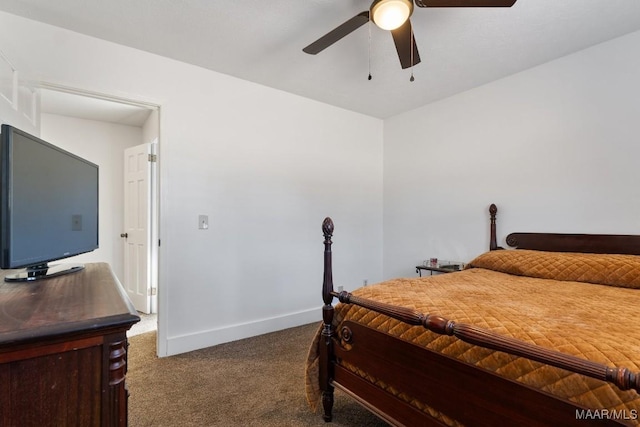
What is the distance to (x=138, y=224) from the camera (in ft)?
12.3

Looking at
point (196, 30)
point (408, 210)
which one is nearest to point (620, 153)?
point (408, 210)

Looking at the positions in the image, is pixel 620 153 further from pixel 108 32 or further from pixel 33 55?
pixel 33 55

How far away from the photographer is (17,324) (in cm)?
76

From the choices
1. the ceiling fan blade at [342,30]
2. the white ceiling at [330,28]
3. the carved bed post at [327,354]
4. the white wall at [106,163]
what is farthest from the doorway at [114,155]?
the carved bed post at [327,354]

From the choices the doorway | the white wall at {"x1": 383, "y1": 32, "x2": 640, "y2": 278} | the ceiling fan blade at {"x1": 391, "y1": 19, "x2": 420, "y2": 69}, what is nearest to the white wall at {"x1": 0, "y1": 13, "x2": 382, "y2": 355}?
the white wall at {"x1": 383, "y1": 32, "x2": 640, "y2": 278}

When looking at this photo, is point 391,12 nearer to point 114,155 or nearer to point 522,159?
point 522,159

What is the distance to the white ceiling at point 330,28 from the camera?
1.94m

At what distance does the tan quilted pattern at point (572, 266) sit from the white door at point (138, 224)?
3.53 metres

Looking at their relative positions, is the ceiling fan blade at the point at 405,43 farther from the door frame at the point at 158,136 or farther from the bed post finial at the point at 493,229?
the door frame at the point at 158,136

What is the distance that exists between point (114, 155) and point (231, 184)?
2.34 m

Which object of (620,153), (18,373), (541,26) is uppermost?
(541,26)

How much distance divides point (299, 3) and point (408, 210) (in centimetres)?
257

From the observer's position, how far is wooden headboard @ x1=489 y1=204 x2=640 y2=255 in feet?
7.34

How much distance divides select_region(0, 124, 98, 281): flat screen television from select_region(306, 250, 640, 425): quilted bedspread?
136 centimetres
